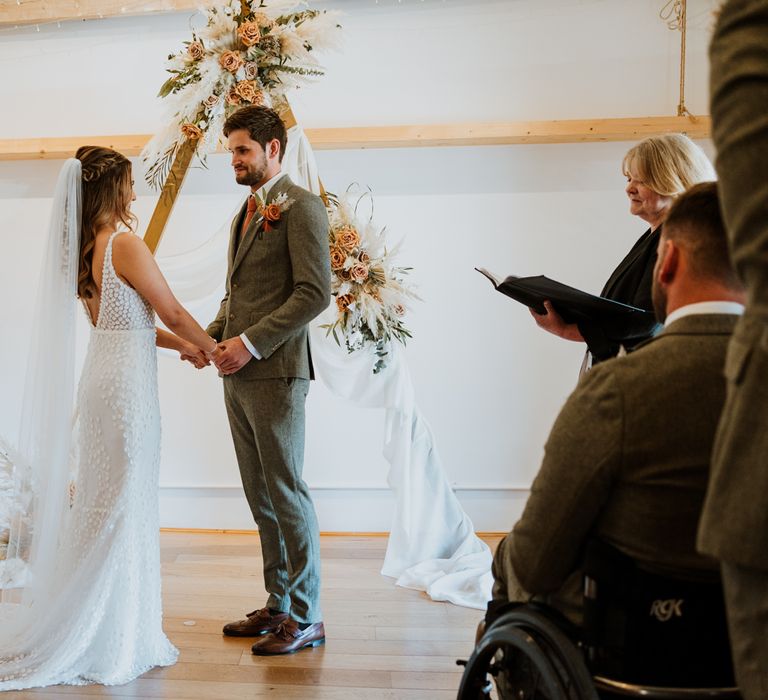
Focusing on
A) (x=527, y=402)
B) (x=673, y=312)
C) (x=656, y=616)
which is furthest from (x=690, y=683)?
(x=527, y=402)

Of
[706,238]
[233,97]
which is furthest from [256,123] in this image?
[706,238]

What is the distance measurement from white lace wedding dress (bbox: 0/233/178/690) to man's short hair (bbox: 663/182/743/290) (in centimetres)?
202

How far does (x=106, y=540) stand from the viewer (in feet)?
9.61

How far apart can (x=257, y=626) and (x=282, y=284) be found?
1295 mm

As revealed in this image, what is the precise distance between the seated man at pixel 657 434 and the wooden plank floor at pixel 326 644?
154 cm

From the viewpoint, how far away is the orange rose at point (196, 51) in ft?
11.5

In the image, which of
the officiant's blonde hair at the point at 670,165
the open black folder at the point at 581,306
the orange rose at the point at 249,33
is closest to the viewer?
the open black folder at the point at 581,306

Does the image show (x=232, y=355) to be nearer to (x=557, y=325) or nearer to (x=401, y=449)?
(x=557, y=325)

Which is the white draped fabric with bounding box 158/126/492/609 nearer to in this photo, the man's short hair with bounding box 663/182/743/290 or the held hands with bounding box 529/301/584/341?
the held hands with bounding box 529/301/584/341

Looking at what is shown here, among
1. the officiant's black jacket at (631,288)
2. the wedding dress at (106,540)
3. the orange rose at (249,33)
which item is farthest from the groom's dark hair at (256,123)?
the officiant's black jacket at (631,288)

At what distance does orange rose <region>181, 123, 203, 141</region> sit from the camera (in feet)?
11.8

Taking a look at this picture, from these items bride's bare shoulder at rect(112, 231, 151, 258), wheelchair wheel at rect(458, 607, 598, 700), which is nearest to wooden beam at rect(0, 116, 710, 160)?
bride's bare shoulder at rect(112, 231, 151, 258)

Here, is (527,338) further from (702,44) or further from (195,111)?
(195,111)

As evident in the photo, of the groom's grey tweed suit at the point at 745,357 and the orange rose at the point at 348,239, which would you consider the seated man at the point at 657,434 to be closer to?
the groom's grey tweed suit at the point at 745,357
